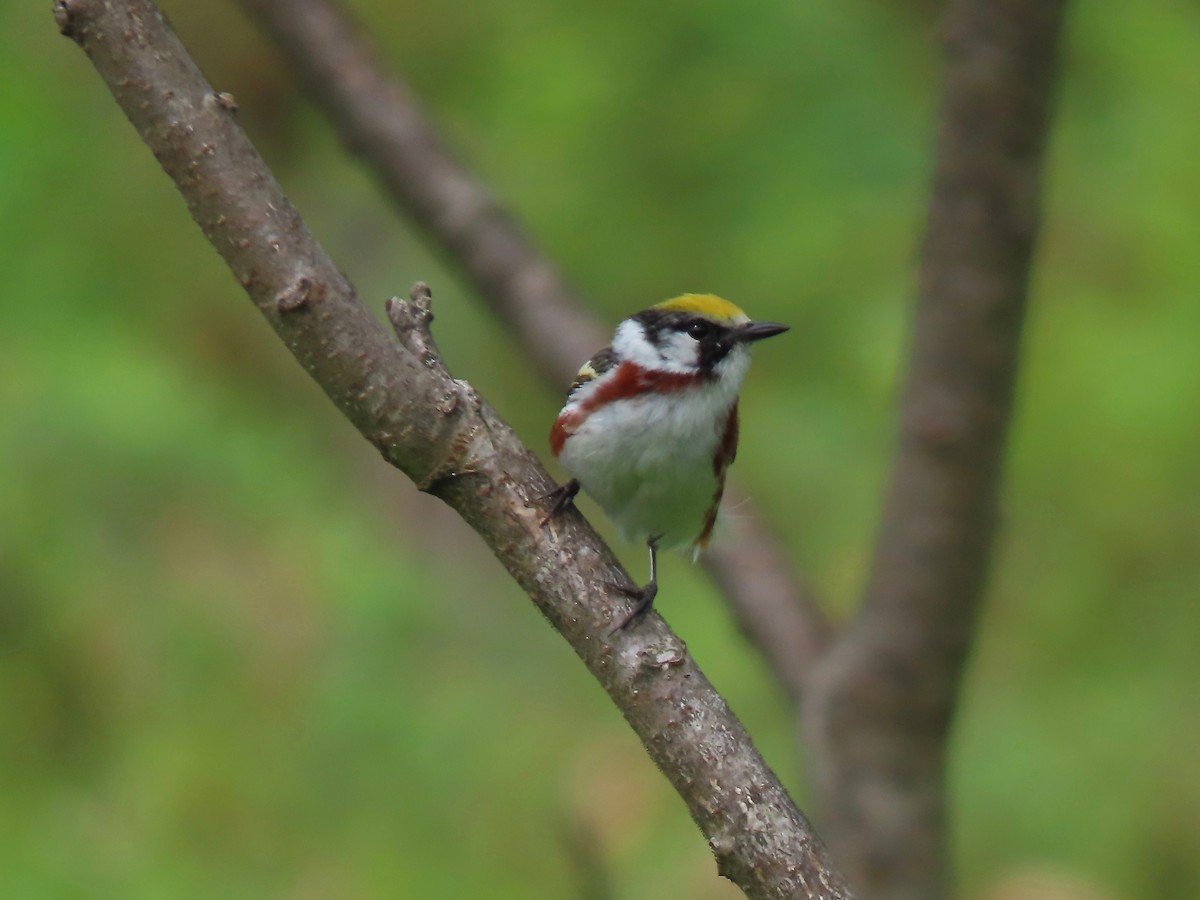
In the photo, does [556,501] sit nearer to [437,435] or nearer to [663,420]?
[437,435]

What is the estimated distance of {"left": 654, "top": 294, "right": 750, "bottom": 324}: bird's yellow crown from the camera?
3328mm

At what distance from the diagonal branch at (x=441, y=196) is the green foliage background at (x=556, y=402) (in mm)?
704

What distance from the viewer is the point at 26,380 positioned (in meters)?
3.90

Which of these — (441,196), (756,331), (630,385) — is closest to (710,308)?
(756,331)

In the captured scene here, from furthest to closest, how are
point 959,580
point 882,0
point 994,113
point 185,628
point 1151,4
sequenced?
1. point 882,0
2. point 1151,4
3. point 185,628
4. point 959,580
5. point 994,113

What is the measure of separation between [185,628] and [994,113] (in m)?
2.53

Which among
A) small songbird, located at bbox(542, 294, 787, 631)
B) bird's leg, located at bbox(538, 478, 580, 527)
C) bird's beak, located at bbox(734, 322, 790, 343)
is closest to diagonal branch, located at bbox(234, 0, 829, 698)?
small songbird, located at bbox(542, 294, 787, 631)

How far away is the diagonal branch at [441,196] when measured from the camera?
370 cm

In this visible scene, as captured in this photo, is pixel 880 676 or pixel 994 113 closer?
pixel 994 113

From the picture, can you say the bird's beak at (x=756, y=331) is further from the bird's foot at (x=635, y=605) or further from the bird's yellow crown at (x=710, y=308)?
the bird's foot at (x=635, y=605)

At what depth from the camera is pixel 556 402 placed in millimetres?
4289

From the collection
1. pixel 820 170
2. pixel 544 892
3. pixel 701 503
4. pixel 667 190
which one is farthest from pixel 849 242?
pixel 544 892

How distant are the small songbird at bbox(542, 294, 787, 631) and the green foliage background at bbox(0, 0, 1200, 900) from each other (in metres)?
0.77

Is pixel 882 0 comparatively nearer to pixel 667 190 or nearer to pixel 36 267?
pixel 667 190
